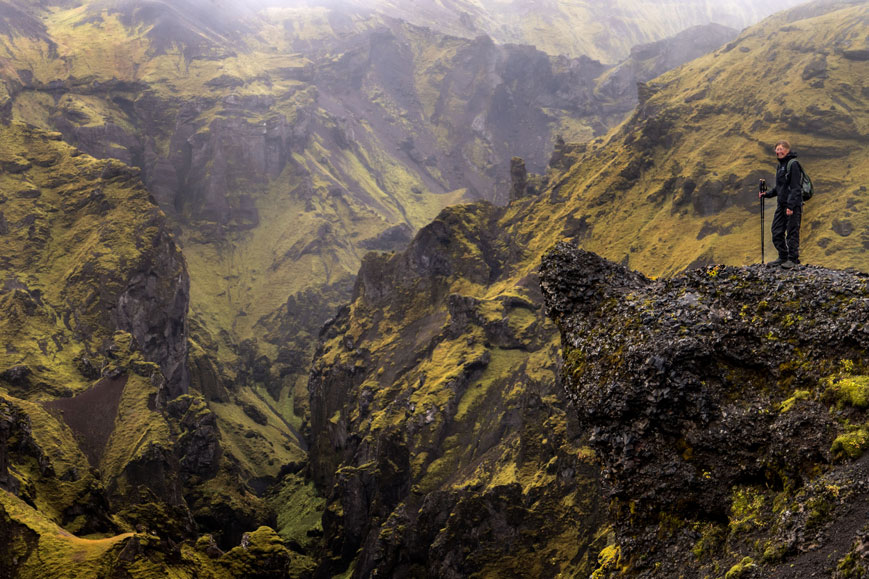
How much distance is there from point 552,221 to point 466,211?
70.5 feet

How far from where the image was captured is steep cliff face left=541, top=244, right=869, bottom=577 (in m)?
14.8

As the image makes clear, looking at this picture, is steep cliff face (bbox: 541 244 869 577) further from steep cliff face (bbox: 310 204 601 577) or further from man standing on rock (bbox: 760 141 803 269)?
steep cliff face (bbox: 310 204 601 577)

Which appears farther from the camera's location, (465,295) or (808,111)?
(465,295)

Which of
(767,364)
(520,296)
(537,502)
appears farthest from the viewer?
(520,296)

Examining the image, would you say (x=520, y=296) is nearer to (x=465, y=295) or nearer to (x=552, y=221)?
(x=465, y=295)

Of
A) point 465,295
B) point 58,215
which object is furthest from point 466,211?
point 58,215

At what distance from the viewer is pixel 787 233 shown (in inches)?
814

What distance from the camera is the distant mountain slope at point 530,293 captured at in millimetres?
65750

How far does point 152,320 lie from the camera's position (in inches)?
6235

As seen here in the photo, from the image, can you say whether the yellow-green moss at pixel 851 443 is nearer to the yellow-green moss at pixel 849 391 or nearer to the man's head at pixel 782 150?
the yellow-green moss at pixel 849 391

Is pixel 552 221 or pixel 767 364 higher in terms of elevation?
pixel 767 364

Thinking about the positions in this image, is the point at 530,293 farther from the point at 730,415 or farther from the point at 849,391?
the point at 849,391

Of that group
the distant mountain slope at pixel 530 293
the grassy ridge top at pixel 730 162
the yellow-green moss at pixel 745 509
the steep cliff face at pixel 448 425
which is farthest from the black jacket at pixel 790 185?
the grassy ridge top at pixel 730 162

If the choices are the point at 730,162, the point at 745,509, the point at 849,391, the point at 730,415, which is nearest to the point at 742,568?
the point at 745,509
